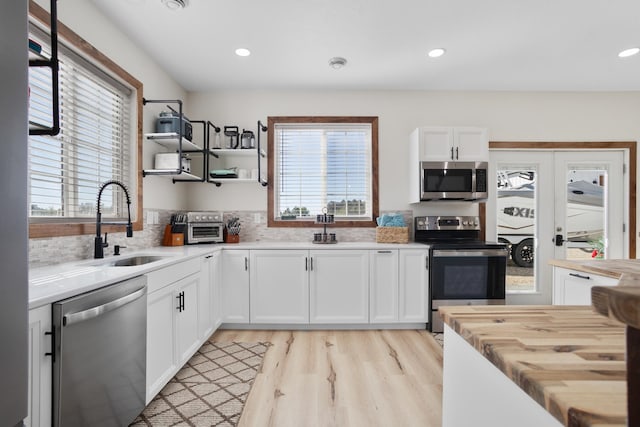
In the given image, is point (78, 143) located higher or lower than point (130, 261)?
higher

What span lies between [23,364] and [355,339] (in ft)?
8.52

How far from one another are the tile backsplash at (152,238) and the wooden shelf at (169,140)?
68 centimetres

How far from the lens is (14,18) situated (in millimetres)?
726

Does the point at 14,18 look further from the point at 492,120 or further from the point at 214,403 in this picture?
the point at 492,120

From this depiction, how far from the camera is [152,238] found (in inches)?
119

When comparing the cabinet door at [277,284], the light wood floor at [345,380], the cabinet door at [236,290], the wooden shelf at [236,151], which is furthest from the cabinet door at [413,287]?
the wooden shelf at [236,151]

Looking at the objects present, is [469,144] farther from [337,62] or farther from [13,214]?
[13,214]

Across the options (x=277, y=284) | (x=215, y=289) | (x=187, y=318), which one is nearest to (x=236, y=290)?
(x=215, y=289)

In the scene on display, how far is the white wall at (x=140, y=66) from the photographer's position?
2139 millimetres

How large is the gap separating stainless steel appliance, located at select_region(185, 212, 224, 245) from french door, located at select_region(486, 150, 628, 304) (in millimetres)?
3168

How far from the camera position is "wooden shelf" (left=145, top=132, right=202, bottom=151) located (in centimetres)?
284

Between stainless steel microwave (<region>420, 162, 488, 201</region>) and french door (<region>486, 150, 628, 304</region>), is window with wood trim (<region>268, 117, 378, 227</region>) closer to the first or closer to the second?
stainless steel microwave (<region>420, 162, 488, 201</region>)

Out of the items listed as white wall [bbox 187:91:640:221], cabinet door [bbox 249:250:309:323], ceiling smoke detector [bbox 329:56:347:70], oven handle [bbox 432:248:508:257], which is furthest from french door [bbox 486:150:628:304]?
cabinet door [bbox 249:250:309:323]

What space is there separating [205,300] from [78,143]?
153 centimetres
